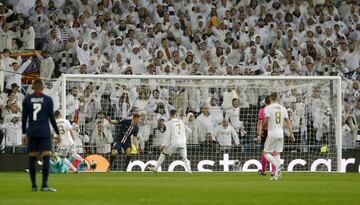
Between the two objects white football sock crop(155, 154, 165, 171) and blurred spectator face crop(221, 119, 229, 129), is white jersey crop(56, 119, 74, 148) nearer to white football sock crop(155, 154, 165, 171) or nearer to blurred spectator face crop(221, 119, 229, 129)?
white football sock crop(155, 154, 165, 171)

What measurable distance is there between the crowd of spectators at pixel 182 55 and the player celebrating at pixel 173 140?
8.10ft

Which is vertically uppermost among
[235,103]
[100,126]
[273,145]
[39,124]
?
[235,103]

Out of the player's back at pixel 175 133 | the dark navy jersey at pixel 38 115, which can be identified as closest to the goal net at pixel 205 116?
the player's back at pixel 175 133

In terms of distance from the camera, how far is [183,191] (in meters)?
22.8

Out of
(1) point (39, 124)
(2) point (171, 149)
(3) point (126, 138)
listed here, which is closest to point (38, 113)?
(1) point (39, 124)

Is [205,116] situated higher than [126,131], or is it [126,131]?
[205,116]

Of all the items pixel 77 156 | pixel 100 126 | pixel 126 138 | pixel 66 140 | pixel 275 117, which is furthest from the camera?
pixel 100 126

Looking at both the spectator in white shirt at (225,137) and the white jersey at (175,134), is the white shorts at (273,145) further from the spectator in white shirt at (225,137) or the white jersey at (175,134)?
the spectator in white shirt at (225,137)

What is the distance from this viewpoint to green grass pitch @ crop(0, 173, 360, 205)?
1969 cm

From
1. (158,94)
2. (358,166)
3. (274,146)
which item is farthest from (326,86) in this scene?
(274,146)

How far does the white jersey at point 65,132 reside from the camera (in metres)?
33.4

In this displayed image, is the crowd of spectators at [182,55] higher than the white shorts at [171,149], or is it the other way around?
the crowd of spectators at [182,55]

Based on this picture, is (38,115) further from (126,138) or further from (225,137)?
(225,137)

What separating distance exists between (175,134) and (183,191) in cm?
1114
